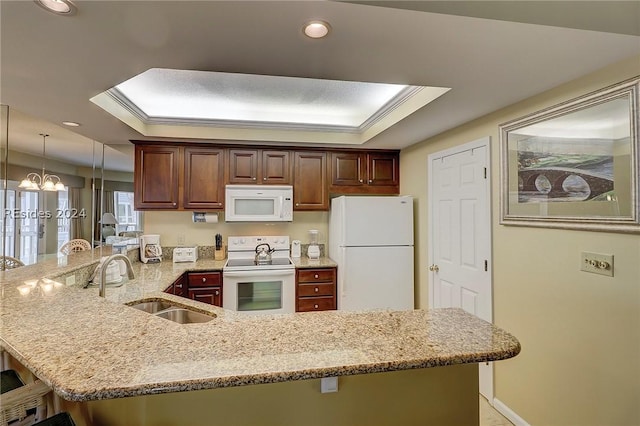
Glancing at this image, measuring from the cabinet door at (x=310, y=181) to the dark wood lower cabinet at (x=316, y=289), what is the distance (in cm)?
78

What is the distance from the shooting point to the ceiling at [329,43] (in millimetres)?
1170

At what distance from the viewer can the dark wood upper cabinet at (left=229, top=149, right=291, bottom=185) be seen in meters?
3.55

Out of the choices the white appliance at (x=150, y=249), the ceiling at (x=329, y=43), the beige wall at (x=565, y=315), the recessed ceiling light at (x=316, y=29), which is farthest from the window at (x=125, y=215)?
the beige wall at (x=565, y=315)

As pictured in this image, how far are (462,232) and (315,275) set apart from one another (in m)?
1.57

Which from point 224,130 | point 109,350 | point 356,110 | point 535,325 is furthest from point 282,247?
point 109,350

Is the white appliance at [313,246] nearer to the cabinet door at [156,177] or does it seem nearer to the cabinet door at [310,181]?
the cabinet door at [310,181]

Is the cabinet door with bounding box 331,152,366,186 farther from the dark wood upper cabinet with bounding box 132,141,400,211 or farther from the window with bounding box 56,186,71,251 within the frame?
the window with bounding box 56,186,71,251

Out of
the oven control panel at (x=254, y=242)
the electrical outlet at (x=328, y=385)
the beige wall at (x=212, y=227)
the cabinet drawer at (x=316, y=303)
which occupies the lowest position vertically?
the cabinet drawer at (x=316, y=303)

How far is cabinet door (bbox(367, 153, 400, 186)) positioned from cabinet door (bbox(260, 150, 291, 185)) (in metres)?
1.00

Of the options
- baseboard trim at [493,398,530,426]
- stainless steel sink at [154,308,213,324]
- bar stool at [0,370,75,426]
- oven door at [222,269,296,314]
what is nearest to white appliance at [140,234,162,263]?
oven door at [222,269,296,314]

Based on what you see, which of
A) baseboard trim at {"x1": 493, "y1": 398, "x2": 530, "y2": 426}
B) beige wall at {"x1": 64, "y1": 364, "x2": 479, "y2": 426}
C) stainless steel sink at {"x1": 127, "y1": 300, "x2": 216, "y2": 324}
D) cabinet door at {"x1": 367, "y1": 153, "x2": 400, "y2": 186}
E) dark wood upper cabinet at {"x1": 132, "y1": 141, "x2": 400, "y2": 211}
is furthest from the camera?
cabinet door at {"x1": 367, "y1": 153, "x2": 400, "y2": 186}

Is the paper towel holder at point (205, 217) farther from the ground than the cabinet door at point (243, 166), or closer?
closer

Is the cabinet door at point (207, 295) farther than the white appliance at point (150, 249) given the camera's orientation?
No

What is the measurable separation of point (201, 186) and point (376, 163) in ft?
6.80
